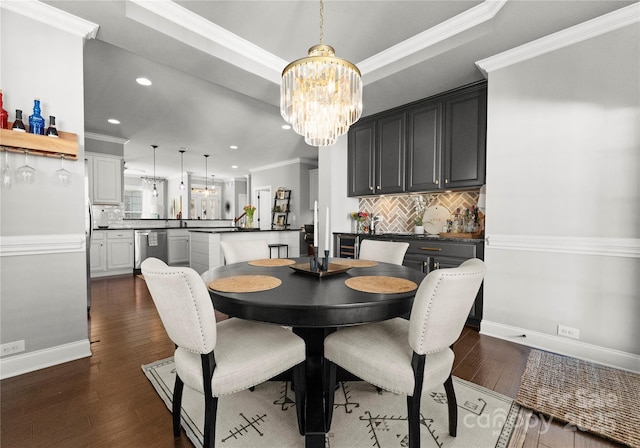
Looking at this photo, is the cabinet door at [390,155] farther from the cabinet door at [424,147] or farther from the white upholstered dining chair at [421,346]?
the white upholstered dining chair at [421,346]

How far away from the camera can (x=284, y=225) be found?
820 cm

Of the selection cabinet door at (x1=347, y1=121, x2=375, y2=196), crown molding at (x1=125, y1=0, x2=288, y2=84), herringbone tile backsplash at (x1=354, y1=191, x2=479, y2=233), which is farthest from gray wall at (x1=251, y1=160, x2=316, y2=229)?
crown molding at (x1=125, y1=0, x2=288, y2=84)

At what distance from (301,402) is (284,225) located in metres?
6.86

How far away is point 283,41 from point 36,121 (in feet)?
6.91

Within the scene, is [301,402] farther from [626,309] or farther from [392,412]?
[626,309]

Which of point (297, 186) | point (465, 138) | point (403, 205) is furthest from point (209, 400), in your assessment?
point (297, 186)

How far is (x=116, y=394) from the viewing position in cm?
180

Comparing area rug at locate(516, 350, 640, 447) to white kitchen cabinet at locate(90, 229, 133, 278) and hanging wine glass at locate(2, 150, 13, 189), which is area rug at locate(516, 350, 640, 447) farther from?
white kitchen cabinet at locate(90, 229, 133, 278)

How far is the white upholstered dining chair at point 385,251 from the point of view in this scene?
2568 millimetres

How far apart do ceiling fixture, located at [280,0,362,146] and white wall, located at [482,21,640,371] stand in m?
1.66

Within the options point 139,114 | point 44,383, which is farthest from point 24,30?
point 139,114

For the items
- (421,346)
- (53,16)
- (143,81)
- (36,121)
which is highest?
(143,81)

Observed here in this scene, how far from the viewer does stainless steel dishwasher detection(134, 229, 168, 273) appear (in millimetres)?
5898

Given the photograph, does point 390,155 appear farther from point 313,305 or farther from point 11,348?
point 11,348
